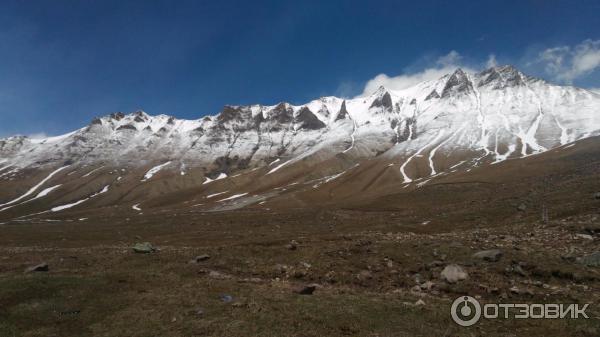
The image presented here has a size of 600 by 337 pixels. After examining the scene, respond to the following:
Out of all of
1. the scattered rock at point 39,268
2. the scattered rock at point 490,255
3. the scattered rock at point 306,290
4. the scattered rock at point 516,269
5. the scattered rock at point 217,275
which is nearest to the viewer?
the scattered rock at point 306,290

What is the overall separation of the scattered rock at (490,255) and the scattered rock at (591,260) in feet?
15.9

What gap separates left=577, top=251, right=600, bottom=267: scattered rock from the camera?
25116 mm

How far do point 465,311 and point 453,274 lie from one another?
4865 mm

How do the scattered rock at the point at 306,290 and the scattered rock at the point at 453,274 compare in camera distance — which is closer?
the scattered rock at the point at 306,290

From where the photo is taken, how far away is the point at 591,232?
105 ft

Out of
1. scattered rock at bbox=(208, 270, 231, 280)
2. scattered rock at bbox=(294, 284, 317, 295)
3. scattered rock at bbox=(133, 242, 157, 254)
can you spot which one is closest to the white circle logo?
scattered rock at bbox=(294, 284, 317, 295)

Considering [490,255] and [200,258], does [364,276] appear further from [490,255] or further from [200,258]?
[200,258]

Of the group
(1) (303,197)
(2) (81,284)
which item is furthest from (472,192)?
(2) (81,284)

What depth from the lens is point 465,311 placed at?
20.7 metres

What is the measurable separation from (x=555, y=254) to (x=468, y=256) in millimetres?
6064

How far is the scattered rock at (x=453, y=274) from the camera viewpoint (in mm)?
24938

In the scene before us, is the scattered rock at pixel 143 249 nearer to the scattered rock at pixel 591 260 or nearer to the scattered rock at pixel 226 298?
the scattered rock at pixel 226 298

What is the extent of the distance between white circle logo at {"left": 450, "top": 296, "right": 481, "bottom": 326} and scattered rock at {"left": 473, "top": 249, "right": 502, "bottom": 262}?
19.9 feet

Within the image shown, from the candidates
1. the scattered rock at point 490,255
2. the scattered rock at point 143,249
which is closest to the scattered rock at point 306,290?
the scattered rock at point 490,255
